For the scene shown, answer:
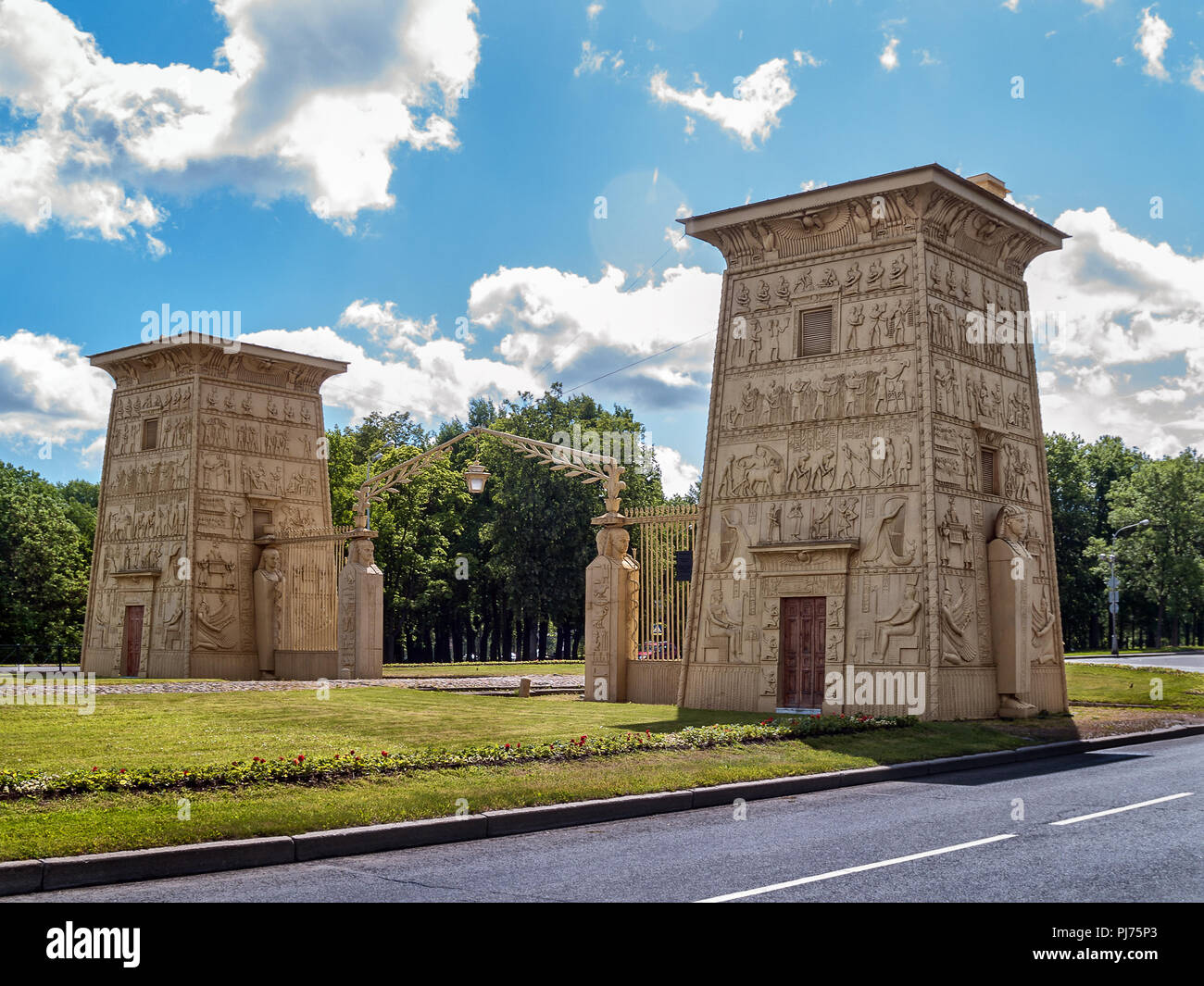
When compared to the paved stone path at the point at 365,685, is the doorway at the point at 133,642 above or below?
above

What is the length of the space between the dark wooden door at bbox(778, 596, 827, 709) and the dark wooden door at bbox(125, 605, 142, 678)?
73.0 ft

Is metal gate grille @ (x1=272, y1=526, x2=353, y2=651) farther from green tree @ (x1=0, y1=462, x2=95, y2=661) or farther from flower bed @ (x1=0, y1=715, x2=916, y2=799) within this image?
green tree @ (x1=0, y1=462, x2=95, y2=661)

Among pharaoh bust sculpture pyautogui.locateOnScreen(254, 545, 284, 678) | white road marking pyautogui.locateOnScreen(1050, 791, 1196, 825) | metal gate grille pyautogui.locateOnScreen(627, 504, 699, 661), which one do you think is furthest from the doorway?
white road marking pyautogui.locateOnScreen(1050, 791, 1196, 825)

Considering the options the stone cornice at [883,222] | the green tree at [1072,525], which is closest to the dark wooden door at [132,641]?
the stone cornice at [883,222]

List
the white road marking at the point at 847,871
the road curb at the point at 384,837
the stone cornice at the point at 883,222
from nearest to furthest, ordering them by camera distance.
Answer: the white road marking at the point at 847,871
the road curb at the point at 384,837
the stone cornice at the point at 883,222

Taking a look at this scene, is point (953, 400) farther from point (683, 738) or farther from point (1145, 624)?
point (1145, 624)

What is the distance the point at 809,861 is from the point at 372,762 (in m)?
5.89

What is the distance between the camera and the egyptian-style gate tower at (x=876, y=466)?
22.2 m

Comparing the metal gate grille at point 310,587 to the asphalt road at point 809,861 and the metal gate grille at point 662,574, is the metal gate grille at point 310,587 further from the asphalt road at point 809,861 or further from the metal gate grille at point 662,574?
the asphalt road at point 809,861

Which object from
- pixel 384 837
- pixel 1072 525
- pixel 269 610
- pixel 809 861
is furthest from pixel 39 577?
pixel 1072 525
